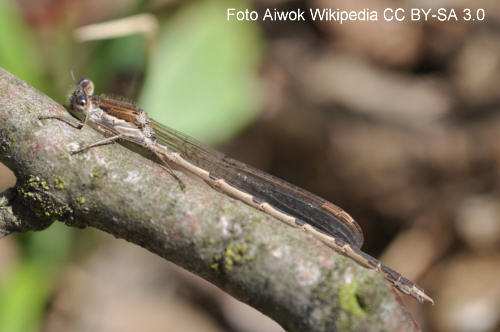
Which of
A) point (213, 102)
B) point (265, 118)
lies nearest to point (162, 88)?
point (213, 102)

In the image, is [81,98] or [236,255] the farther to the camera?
[81,98]

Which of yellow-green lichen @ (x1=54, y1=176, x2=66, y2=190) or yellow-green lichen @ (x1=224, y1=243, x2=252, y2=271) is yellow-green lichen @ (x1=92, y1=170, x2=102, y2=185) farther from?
yellow-green lichen @ (x1=224, y1=243, x2=252, y2=271)

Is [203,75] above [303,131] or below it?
below

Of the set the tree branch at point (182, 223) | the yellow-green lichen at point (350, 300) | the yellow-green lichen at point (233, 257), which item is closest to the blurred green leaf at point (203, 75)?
the tree branch at point (182, 223)

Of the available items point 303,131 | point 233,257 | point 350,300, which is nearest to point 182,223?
point 233,257

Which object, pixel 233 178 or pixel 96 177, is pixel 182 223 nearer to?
pixel 96 177

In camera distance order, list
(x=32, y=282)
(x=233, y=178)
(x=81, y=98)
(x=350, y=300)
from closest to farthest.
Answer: (x=350, y=300) → (x=81, y=98) → (x=233, y=178) → (x=32, y=282)

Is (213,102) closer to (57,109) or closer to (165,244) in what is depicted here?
(57,109)
